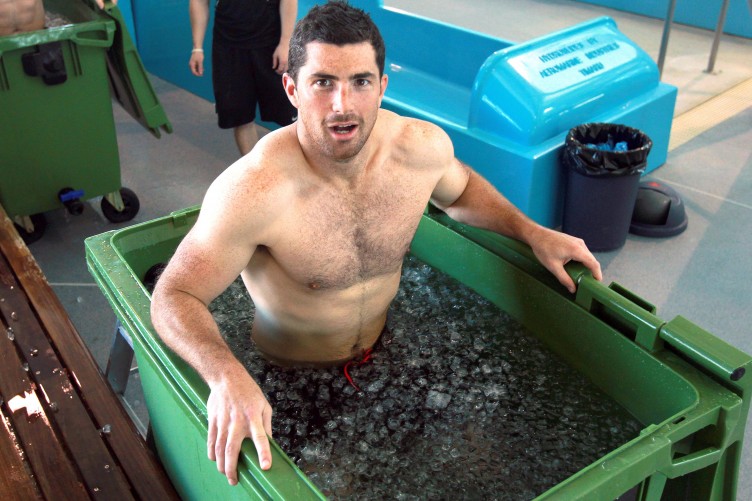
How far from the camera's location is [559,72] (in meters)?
3.36

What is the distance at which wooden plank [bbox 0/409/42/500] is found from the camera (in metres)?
1.60

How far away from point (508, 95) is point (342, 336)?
164 cm

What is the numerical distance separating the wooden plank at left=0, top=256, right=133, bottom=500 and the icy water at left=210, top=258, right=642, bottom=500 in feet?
1.30

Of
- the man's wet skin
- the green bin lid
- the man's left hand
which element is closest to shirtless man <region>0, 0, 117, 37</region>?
the man's wet skin

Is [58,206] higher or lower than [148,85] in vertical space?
lower

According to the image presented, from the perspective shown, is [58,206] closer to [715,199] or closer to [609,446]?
[609,446]

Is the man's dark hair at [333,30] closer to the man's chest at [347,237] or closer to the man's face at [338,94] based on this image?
the man's face at [338,94]

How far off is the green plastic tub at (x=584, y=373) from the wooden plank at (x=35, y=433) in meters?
0.22

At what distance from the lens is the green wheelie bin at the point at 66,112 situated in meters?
2.99

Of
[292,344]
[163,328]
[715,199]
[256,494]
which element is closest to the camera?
[256,494]

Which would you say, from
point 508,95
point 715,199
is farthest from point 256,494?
point 715,199

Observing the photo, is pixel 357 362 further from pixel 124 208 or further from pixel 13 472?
pixel 124 208

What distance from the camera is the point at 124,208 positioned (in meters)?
3.50

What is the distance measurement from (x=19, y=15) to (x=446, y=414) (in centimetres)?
234
